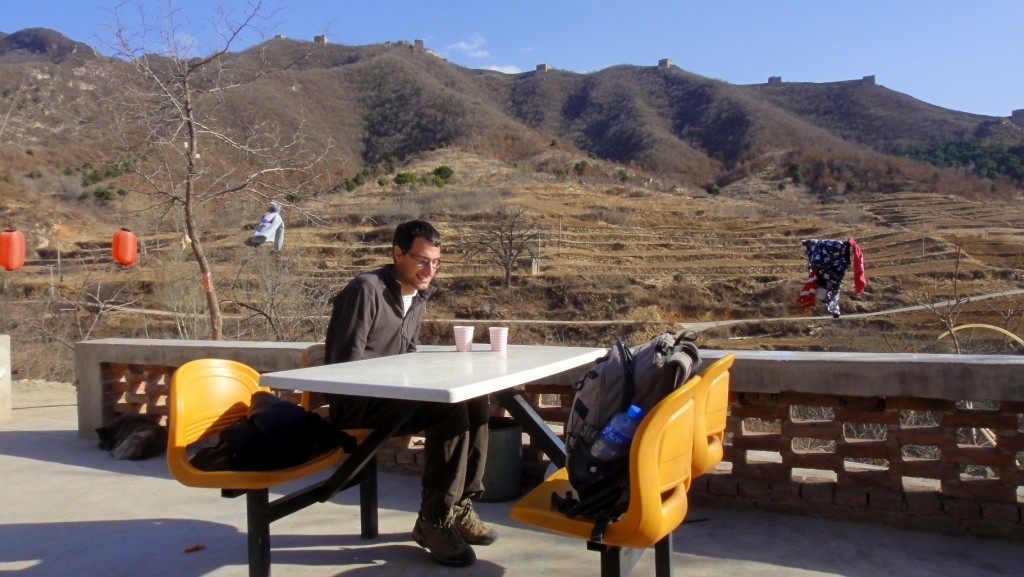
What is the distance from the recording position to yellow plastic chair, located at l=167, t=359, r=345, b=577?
2.27 meters

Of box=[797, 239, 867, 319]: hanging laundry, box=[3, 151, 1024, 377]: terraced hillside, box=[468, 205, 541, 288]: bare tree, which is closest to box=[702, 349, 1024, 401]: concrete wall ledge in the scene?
box=[797, 239, 867, 319]: hanging laundry

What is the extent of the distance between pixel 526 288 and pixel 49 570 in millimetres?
25077

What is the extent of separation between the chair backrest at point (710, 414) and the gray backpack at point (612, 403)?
0.13 meters

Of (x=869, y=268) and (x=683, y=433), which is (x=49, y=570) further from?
(x=869, y=268)

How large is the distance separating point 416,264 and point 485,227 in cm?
3026

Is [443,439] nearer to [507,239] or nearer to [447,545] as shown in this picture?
[447,545]

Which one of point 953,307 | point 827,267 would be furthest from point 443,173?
point 953,307

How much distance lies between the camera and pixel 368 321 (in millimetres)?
2814

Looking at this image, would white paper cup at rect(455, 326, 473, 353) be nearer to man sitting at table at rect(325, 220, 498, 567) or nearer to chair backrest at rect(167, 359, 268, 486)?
man sitting at table at rect(325, 220, 498, 567)

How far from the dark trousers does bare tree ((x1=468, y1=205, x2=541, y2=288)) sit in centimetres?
2503

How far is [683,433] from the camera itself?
1.88 metres

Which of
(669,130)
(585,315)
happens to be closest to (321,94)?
(669,130)

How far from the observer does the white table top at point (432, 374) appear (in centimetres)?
203

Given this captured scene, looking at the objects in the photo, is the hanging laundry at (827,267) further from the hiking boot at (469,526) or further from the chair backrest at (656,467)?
the chair backrest at (656,467)
